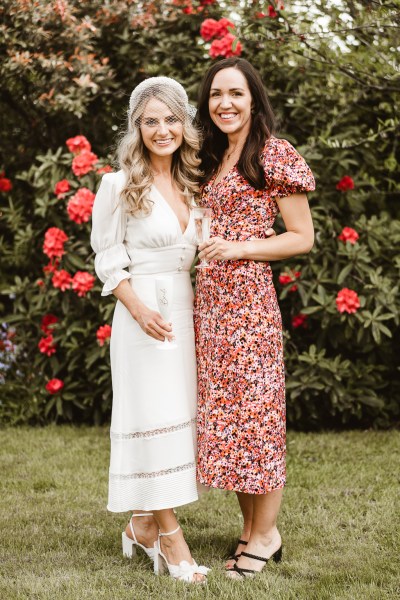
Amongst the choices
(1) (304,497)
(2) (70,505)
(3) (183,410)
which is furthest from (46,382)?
(3) (183,410)

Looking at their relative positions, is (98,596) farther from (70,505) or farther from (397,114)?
(397,114)

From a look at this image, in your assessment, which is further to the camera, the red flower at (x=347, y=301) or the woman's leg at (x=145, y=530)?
the red flower at (x=347, y=301)

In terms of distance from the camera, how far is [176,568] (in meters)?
3.29

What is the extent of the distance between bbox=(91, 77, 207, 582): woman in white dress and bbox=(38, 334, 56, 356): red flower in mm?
2512

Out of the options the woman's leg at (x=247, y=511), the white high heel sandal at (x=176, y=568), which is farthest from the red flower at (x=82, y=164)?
the white high heel sandal at (x=176, y=568)

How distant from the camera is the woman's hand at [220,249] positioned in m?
3.07

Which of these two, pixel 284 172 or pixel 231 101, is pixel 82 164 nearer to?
pixel 231 101

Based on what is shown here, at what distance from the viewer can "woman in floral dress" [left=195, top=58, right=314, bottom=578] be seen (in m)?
3.26

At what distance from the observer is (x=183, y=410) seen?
3.29m

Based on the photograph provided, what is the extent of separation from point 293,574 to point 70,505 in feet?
4.62

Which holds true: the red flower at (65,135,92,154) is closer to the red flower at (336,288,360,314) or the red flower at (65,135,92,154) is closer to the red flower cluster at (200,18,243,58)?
the red flower cluster at (200,18,243,58)

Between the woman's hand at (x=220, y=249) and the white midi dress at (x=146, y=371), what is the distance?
239 mm

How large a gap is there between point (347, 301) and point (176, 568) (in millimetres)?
2419

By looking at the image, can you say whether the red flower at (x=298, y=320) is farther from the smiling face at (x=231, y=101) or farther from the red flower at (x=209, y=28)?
the smiling face at (x=231, y=101)
